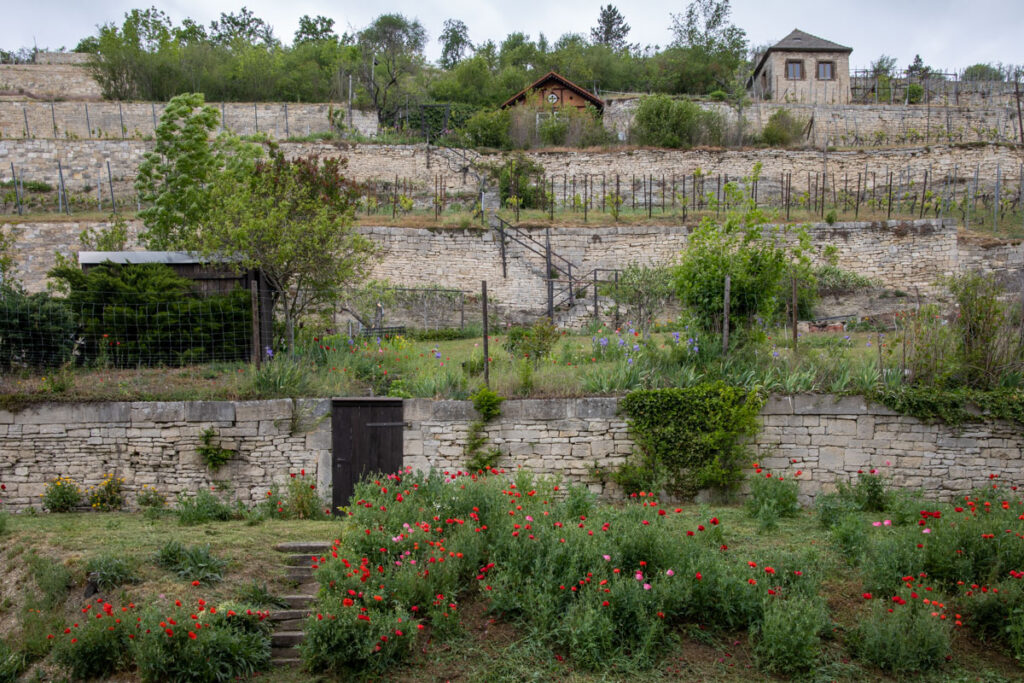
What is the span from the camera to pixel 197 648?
6.20 meters

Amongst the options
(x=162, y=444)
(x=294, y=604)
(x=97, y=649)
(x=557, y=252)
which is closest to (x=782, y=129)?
(x=557, y=252)

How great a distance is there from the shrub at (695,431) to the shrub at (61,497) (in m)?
6.69

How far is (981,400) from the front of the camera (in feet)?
32.7

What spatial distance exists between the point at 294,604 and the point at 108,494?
4.39 m

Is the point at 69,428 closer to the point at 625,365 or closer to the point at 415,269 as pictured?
the point at 625,365

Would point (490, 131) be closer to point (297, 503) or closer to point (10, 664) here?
point (297, 503)

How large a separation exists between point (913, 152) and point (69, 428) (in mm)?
26274

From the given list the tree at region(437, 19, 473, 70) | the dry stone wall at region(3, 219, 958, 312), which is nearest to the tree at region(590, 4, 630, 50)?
the tree at region(437, 19, 473, 70)

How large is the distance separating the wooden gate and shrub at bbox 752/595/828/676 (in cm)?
524

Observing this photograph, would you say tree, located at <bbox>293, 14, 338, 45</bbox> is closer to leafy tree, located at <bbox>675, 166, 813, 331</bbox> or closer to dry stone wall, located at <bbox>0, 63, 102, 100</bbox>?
dry stone wall, located at <bbox>0, 63, 102, 100</bbox>

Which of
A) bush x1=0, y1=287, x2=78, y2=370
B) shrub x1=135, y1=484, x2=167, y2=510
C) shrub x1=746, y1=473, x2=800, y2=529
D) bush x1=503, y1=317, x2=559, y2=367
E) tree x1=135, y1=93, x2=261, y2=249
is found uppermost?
tree x1=135, y1=93, x2=261, y2=249

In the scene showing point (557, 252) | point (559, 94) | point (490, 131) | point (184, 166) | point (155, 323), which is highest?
point (559, 94)

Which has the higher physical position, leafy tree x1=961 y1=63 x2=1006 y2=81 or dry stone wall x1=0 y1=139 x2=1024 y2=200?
leafy tree x1=961 y1=63 x2=1006 y2=81

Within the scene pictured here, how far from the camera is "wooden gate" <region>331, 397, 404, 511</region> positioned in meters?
10.4
